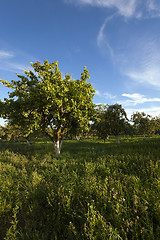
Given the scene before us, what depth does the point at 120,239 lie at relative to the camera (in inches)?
93.8

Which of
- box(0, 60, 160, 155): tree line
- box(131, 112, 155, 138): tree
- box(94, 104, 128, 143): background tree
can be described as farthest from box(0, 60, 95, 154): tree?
box(131, 112, 155, 138): tree

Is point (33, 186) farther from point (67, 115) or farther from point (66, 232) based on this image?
point (67, 115)

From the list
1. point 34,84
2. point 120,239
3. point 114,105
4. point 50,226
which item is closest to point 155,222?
point 120,239

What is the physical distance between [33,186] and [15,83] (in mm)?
8935

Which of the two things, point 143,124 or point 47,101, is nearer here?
point 47,101

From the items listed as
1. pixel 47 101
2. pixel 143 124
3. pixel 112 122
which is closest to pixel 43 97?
pixel 47 101

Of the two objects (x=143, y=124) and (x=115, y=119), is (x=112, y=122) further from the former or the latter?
(x=143, y=124)

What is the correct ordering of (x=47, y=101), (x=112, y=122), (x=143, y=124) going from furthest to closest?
(x=143, y=124) < (x=112, y=122) < (x=47, y=101)

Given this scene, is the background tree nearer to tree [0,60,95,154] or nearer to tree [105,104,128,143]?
tree [105,104,128,143]

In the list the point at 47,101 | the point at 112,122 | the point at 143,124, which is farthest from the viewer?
the point at 143,124

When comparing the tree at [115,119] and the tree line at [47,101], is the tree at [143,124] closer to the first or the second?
the tree at [115,119]

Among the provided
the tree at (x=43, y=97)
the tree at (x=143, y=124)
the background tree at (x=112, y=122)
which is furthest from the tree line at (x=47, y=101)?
the tree at (x=143, y=124)

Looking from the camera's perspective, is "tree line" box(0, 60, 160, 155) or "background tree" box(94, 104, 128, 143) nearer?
"tree line" box(0, 60, 160, 155)

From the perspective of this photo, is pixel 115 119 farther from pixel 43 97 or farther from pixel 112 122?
pixel 43 97
